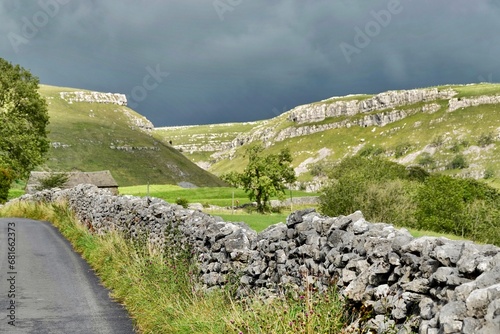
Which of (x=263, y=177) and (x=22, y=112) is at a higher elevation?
(x=22, y=112)

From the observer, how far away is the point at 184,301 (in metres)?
8.84

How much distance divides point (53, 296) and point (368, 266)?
28.6 feet

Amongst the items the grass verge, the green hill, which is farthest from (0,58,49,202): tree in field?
the green hill

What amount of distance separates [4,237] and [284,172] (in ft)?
214

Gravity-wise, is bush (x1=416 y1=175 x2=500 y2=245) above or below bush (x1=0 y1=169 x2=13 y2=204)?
below

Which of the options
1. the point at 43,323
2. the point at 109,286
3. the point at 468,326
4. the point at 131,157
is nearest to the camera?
the point at 468,326

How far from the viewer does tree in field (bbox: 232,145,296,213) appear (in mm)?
81106

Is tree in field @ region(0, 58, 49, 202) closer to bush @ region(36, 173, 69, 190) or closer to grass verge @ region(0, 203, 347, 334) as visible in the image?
bush @ region(36, 173, 69, 190)

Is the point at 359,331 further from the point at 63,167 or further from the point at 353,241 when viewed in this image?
the point at 63,167

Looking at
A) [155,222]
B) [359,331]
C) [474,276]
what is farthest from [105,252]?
[474,276]

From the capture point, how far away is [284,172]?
85.5m

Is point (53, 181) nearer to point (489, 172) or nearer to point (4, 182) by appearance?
point (4, 182)

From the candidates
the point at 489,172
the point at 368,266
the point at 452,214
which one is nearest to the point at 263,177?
the point at 452,214

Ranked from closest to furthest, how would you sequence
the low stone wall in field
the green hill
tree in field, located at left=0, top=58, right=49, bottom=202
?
1. the low stone wall in field
2. tree in field, located at left=0, top=58, right=49, bottom=202
3. the green hill
